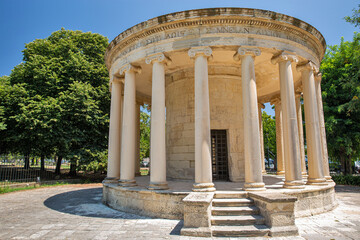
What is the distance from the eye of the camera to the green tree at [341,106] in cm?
2328

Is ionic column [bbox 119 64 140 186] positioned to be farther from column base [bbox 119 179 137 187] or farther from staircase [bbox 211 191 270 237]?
staircase [bbox 211 191 270 237]

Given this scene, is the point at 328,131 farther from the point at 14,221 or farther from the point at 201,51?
the point at 14,221

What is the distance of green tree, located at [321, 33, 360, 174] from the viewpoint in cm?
2328

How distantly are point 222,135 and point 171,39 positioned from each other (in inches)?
290

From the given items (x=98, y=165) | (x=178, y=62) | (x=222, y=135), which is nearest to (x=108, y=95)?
(x=98, y=165)

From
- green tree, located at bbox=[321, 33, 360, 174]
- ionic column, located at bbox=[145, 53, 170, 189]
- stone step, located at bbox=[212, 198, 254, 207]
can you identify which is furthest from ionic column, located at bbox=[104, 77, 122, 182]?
green tree, located at bbox=[321, 33, 360, 174]

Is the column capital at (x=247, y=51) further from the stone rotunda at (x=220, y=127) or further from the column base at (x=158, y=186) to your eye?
the column base at (x=158, y=186)

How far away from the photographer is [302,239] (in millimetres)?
7238

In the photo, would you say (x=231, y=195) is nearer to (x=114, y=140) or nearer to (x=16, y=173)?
(x=114, y=140)

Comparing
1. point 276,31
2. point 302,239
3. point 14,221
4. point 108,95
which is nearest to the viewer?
point 302,239

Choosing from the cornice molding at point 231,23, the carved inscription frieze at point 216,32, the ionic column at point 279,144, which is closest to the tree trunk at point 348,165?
the ionic column at point 279,144

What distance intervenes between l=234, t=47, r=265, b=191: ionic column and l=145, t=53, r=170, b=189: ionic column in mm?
3843

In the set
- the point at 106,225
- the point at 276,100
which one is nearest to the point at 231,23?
the point at 106,225

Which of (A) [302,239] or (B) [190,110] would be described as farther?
(B) [190,110]
